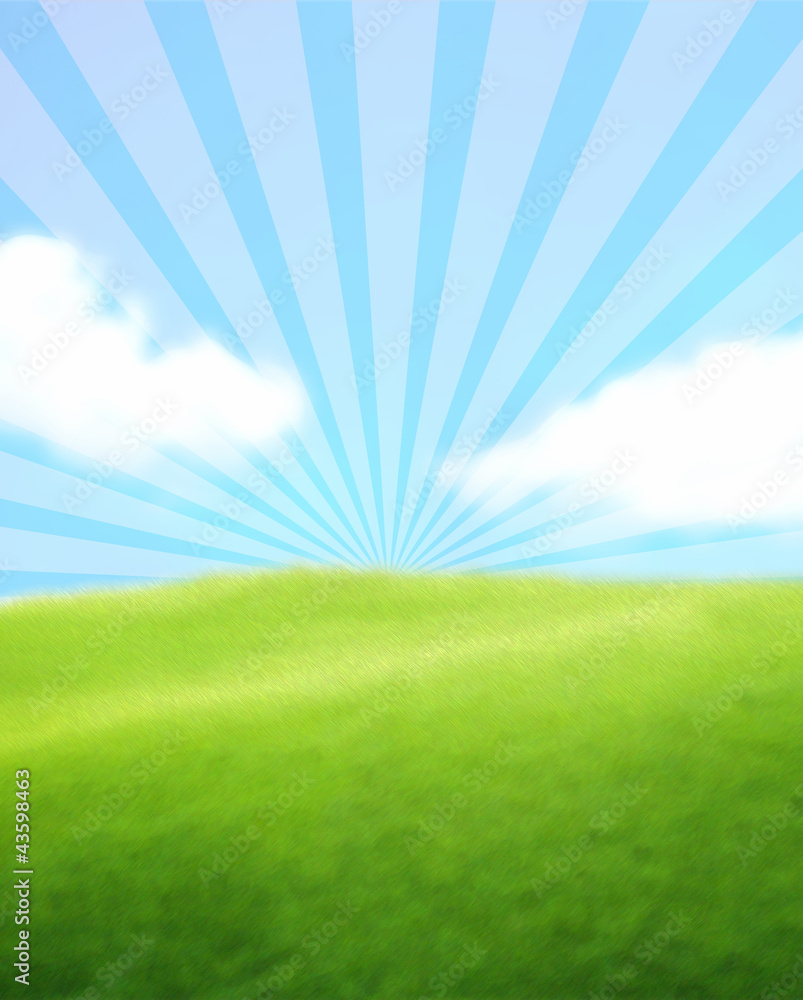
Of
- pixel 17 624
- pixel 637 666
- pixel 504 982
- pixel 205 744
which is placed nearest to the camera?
pixel 504 982

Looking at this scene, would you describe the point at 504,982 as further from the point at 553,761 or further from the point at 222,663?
the point at 222,663

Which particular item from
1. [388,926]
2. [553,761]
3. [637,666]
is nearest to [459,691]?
[553,761]

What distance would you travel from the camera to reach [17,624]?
49.5ft

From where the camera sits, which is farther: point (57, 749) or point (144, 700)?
point (144, 700)

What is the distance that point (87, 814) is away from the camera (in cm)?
1003

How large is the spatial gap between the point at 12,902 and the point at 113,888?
126cm

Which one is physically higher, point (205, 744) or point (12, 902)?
point (205, 744)

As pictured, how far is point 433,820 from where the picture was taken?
9.67 m

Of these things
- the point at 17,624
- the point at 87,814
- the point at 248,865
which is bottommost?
the point at 248,865

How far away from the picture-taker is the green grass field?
877 cm

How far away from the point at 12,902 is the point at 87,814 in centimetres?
117

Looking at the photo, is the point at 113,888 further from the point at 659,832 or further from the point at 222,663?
the point at 659,832

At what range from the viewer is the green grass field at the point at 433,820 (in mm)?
8773

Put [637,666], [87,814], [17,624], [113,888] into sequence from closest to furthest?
[113,888], [87,814], [637,666], [17,624]
